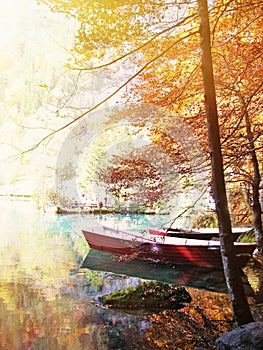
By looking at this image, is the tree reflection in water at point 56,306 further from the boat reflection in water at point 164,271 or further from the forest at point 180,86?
the forest at point 180,86

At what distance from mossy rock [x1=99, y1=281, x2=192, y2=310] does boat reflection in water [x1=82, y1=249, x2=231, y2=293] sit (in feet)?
3.97

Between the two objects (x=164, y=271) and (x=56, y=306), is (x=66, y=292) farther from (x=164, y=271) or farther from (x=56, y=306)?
(x=164, y=271)

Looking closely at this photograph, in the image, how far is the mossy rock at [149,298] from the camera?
252 inches

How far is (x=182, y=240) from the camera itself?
1087cm

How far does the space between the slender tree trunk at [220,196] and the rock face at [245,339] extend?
1.11 feet

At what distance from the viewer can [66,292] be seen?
7594mm

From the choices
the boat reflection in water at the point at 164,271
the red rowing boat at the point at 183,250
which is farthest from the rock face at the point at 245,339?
the red rowing boat at the point at 183,250

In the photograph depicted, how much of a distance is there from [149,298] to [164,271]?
128 inches

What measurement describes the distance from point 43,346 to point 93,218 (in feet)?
68.3

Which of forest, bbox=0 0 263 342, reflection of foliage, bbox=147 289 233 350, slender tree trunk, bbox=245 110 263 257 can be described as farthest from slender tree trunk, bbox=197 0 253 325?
slender tree trunk, bbox=245 110 263 257

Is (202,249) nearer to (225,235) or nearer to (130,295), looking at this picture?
(130,295)

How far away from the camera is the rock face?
3.63 metres

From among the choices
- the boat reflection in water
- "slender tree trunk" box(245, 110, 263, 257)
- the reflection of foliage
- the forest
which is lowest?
the reflection of foliage

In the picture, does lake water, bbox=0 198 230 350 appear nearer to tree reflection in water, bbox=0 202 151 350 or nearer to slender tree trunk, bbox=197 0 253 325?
tree reflection in water, bbox=0 202 151 350
